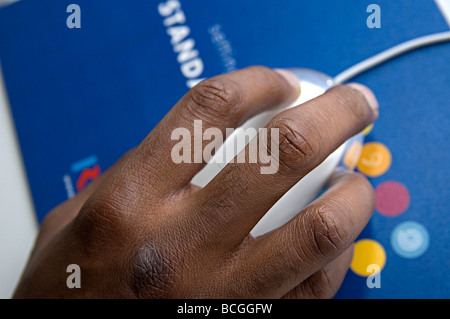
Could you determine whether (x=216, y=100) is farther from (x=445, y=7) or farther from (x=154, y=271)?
(x=445, y=7)

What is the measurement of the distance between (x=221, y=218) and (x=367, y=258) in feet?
0.80

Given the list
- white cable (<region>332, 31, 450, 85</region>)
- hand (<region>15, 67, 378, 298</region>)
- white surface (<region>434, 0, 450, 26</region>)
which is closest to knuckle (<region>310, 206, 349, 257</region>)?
hand (<region>15, 67, 378, 298</region>)

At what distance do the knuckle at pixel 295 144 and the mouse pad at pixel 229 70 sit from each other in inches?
8.1

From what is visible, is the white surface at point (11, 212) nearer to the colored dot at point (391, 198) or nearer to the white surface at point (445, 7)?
the colored dot at point (391, 198)

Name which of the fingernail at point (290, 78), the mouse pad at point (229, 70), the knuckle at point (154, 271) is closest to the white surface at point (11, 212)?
the mouse pad at point (229, 70)

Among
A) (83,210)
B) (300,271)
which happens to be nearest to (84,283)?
(83,210)

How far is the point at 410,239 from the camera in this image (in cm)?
54

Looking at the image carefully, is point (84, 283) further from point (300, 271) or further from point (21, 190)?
point (21, 190)

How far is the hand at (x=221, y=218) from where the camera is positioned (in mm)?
413

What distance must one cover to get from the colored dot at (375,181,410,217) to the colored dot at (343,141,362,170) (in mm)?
49

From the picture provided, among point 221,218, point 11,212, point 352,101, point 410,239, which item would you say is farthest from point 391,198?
point 11,212

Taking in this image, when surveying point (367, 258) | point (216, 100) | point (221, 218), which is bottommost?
point (367, 258)

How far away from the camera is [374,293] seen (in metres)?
0.54

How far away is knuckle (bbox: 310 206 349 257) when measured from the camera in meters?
0.41
